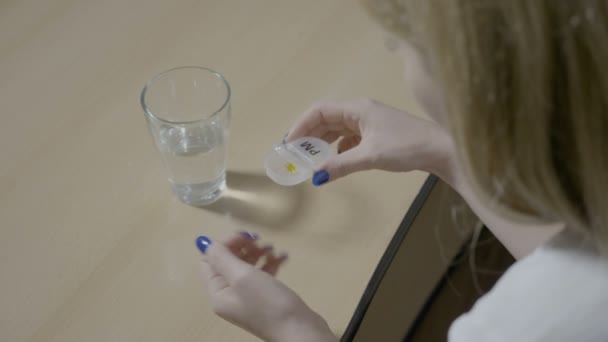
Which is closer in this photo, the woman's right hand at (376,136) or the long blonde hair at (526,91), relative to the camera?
the long blonde hair at (526,91)

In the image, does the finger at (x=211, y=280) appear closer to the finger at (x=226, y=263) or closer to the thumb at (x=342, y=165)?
the finger at (x=226, y=263)

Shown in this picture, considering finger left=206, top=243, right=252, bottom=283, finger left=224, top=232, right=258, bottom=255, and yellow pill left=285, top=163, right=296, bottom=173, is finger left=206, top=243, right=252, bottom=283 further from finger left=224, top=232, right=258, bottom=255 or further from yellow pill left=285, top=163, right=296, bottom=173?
yellow pill left=285, top=163, right=296, bottom=173

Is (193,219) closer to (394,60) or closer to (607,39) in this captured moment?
(394,60)

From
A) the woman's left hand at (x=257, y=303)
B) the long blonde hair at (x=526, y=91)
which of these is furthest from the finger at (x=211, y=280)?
the long blonde hair at (x=526, y=91)

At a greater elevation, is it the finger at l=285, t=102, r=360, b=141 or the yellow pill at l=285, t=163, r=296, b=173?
the finger at l=285, t=102, r=360, b=141

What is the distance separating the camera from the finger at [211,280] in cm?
62

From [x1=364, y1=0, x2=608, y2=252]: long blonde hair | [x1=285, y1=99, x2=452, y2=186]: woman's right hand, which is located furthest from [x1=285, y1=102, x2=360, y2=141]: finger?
[x1=364, y1=0, x2=608, y2=252]: long blonde hair

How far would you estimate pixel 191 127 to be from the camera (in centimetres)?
69

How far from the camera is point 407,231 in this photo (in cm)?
70

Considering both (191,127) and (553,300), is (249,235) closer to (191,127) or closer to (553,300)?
(191,127)

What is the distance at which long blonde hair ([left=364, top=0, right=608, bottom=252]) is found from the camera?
40 cm

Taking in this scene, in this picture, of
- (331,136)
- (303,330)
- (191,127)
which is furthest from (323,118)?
(303,330)

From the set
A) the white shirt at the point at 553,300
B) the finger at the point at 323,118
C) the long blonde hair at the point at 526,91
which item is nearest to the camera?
the long blonde hair at the point at 526,91

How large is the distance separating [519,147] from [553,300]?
5.6 inches
